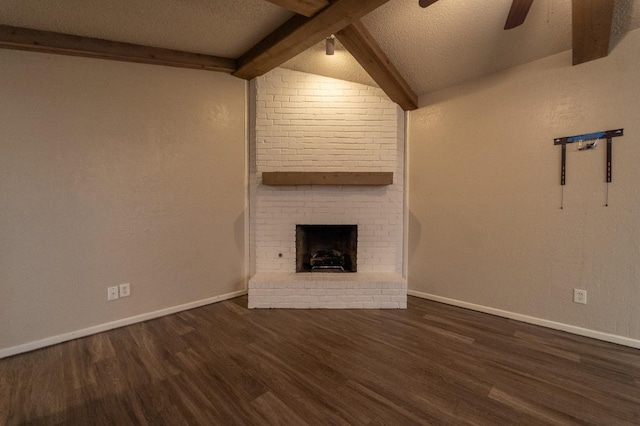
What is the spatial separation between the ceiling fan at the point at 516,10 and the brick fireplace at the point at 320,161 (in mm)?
1299

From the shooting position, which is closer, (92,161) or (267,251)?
(92,161)

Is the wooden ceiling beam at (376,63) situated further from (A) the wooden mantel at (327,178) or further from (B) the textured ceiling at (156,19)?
(A) the wooden mantel at (327,178)

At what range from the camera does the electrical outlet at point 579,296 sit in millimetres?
2273

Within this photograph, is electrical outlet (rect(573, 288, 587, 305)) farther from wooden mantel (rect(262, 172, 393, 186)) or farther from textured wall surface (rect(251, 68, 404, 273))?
wooden mantel (rect(262, 172, 393, 186))

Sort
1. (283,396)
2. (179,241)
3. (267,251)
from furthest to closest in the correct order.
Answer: (267,251) → (179,241) → (283,396)

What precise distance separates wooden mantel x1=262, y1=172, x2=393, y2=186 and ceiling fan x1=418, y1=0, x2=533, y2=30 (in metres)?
1.55

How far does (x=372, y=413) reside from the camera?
1.46 metres

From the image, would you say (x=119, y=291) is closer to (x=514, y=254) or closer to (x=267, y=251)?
(x=267, y=251)

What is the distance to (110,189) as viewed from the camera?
2.39 m

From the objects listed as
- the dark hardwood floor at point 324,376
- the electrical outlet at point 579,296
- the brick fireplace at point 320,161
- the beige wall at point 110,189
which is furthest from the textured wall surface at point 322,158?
the electrical outlet at point 579,296

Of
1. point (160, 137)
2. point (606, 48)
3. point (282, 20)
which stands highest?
point (282, 20)

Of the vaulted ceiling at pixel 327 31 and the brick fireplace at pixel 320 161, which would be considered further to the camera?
the brick fireplace at pixel 320 161

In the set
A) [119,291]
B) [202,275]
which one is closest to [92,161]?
[119,291]

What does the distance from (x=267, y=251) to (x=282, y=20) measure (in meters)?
2.37
